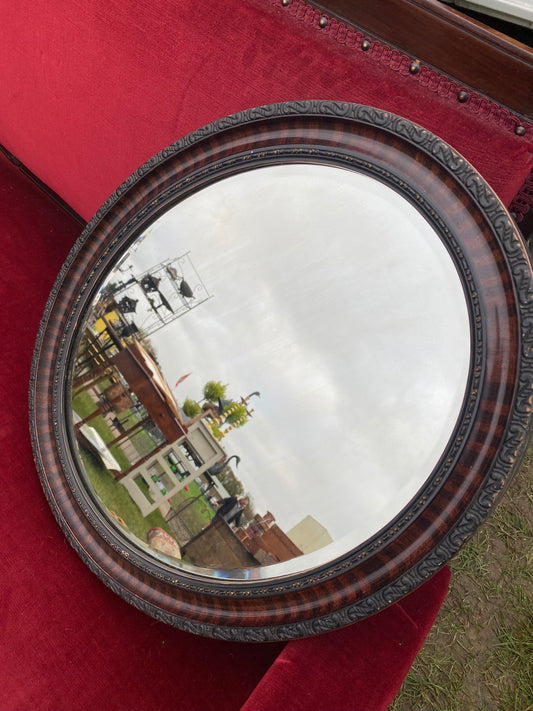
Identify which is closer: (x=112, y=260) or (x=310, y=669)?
(x=310, y=669)

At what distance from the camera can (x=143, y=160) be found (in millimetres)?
687

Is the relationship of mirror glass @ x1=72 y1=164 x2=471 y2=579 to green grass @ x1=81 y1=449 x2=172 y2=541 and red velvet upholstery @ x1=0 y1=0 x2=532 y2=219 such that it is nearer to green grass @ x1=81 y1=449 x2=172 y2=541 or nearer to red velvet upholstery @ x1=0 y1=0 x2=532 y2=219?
green grass @ x1=81 y1=449 x2=172 y2=541

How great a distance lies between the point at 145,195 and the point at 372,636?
518mm

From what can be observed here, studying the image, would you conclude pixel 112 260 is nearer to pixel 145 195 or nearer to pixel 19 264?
pixel 145 195

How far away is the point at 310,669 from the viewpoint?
0.49 m

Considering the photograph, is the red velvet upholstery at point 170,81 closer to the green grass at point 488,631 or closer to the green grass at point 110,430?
the green grass at point 110,430

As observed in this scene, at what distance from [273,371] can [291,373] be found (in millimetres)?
20

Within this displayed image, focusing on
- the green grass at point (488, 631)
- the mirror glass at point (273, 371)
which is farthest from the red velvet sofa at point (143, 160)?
the green grass at point (488, 631)

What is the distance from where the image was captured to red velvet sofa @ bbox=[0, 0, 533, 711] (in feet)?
1.60

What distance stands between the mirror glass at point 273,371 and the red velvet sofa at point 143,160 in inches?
4.1

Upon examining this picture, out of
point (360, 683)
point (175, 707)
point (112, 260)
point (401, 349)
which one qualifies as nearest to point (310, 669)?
point (360, 683)

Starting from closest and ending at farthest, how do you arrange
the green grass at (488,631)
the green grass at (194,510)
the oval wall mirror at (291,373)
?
the oval wall mirror at (291,373), the green grass at (194,510), the green grass at (488,631)

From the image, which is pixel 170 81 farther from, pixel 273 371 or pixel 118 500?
pixel 118 500

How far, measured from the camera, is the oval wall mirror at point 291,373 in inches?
16.5
